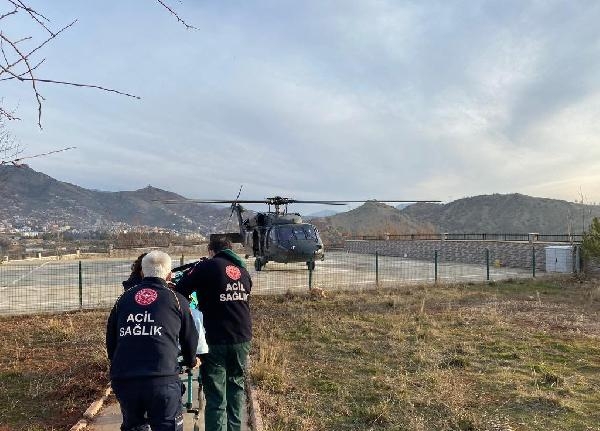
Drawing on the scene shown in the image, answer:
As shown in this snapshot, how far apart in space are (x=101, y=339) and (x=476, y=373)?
6.94 metres

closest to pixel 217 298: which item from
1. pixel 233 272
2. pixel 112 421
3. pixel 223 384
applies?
pixel 233 272

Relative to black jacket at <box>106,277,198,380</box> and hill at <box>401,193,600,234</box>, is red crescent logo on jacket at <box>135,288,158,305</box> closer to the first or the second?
black jacket at <box>106,277,198,380</box>

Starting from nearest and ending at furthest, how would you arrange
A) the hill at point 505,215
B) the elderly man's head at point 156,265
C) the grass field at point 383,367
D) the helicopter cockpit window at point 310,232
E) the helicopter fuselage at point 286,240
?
1. the elderly man's head at point 156,265
2. the grass field at point 383,367
3. the helicopter fuselage at point 286,240
4. the helicopter cockpit window at point 310,232
5. the hill at point 505,215

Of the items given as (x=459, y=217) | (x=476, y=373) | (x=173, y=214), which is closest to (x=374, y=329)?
(x=476, y=373)

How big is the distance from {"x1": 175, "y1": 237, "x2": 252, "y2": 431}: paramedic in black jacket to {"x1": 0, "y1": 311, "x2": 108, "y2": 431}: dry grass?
1.96m

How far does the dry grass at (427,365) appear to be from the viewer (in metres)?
5.82

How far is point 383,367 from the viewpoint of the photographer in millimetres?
7906

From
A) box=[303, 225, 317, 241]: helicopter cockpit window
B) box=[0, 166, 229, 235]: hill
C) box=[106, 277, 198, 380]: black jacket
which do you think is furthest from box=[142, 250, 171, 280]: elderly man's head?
box=[0, 166, 229, 235]: hill

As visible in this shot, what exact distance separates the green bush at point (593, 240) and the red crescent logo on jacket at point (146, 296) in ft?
62.0

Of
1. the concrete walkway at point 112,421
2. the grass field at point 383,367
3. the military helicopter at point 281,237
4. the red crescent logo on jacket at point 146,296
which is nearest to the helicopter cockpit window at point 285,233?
the military helicopter at point 281,237

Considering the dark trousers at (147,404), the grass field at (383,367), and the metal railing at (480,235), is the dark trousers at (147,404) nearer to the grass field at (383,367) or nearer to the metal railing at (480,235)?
the grass field at (383,367)

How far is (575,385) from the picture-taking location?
23.0 ft

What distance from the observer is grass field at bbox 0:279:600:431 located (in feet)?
19.1

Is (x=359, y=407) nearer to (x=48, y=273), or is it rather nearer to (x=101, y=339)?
(x=101, y=339)
